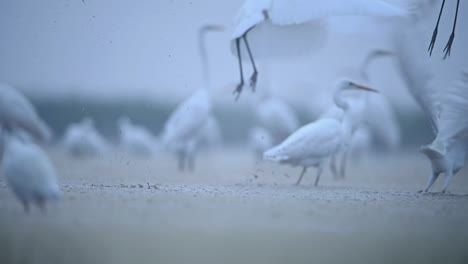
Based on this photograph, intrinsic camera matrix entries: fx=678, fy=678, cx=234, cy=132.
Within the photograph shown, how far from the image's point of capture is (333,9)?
7.69 metres

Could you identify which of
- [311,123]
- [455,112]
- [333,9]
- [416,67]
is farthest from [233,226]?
[416,67]

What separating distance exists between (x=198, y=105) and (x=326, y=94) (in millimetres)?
5568

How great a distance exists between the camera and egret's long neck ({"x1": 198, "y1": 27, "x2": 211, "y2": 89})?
11.0 m

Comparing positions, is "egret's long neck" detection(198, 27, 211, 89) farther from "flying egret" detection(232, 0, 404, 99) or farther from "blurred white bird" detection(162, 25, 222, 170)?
"flying egret" detection(232, 0, 404, 99)

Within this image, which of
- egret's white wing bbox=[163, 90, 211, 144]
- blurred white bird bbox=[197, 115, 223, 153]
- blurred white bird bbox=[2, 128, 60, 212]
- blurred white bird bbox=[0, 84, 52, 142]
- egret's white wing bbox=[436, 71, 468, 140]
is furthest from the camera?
blurred white bird bbox=[197, 115, 223, 153]

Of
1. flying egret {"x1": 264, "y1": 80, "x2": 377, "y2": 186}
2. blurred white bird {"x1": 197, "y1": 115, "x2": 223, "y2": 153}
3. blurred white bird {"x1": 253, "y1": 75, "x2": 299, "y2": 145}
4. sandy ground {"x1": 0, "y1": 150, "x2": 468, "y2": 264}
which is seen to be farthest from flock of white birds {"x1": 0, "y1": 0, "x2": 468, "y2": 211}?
blurred white bird {"x1": 197, "y1": 115, "x2": 223, "y2": 153}

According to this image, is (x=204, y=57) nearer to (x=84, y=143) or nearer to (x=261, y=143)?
(x=261, y=143)

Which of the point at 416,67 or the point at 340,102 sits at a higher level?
the point at 416,67

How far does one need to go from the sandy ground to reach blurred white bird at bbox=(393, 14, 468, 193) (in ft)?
1.34

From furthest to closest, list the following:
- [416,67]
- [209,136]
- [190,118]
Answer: [209,136] < [190,118] < [416,67]

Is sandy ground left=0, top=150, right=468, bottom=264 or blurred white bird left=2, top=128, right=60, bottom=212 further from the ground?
blurred white bird left=2, top=128, right=60, bottom=212

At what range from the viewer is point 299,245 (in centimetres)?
519

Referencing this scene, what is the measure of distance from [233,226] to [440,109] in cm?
328

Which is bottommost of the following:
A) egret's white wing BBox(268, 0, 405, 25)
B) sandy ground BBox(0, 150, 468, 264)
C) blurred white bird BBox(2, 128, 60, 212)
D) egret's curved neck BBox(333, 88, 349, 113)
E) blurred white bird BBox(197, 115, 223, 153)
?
sandy ground BBox(0, 150, 468, 264)
